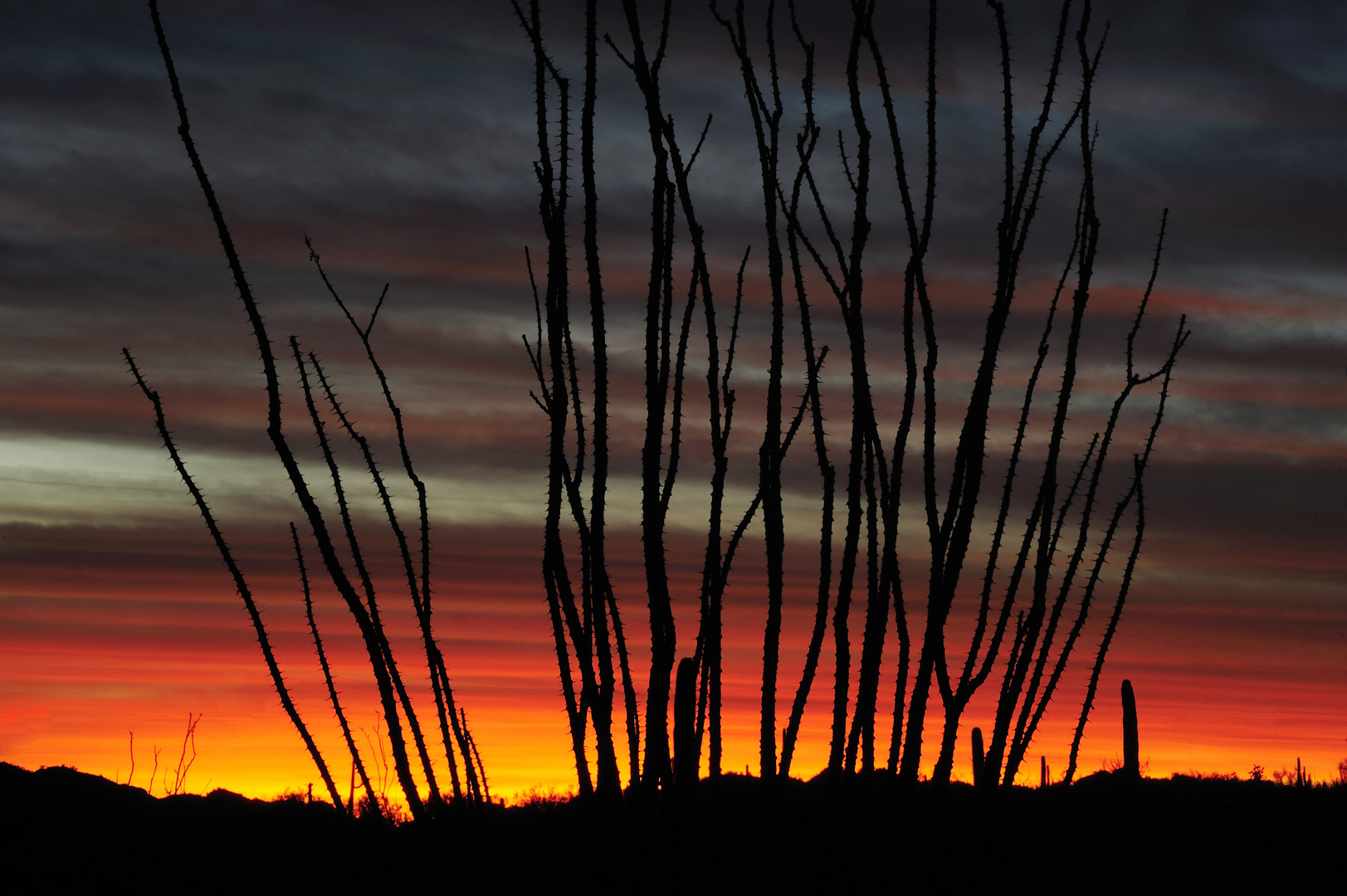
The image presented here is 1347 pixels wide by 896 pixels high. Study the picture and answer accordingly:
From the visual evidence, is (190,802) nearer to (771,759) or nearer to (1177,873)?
(1177,873)

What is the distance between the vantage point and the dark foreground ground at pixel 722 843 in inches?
74.0

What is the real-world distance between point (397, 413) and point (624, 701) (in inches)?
32.1

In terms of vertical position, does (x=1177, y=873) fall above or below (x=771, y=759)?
below

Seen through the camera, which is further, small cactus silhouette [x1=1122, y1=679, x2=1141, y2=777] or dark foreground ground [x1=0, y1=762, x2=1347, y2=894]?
small cactus silhouette [x1=1122, y1=679, x2=1141, y2=777]

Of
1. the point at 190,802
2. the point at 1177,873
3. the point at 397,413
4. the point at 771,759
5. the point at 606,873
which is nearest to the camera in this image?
the point at 606,873

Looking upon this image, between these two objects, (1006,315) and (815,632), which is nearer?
(1006,315)

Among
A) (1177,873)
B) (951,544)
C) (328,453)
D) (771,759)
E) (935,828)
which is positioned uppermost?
(328,453)

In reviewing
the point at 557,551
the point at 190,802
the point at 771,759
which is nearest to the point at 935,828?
the point at 771,759

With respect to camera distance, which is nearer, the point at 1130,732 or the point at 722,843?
the point at 722,843

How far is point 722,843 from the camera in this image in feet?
6.61

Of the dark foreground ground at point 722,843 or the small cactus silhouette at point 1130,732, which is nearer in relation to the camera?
the dark foreground ground at point 722,843

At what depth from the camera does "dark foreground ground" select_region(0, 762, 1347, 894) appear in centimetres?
188

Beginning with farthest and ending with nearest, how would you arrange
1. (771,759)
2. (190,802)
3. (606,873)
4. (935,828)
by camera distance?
1. (190,802)
2. (935,828)
3. (771,759)
4. (606,873)

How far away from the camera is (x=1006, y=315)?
183 cm
